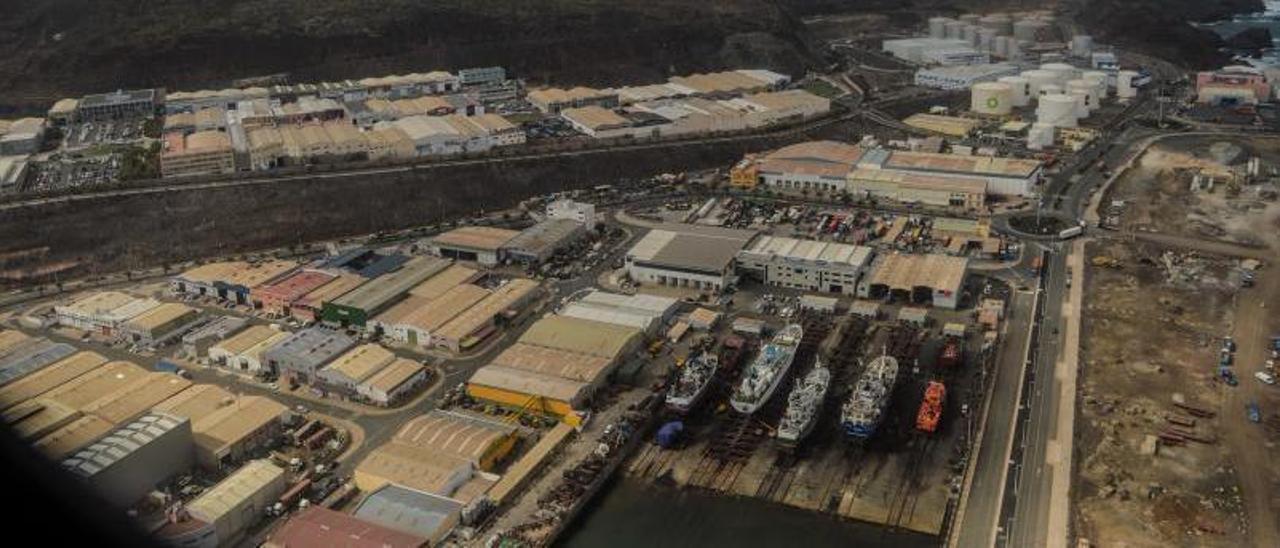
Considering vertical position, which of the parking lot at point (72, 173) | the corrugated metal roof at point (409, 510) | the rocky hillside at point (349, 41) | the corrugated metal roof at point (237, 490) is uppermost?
the rocky hillside at point (349, 41)

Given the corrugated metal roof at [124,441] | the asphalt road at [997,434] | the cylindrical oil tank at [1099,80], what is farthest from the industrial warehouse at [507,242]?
the cylindrical oil tank at [1099,80]

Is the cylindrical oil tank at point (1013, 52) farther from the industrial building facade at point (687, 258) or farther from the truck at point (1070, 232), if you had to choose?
the industrial building facade at point (687, 258)

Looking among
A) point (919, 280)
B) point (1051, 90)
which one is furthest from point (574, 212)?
point (1051, 90)

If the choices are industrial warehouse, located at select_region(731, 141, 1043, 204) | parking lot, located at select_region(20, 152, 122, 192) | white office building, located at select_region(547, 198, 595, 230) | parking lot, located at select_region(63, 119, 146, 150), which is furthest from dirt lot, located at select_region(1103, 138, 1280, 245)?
parking lot, located at select_region(63, 119, 146, 150)

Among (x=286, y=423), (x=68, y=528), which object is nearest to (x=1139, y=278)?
(x=286, y=423)

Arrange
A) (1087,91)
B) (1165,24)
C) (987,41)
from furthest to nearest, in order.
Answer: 1. (1165,24)
2. (987,41)
3. (1087,91)

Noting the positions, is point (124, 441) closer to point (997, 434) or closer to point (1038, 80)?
point (997, 434)
